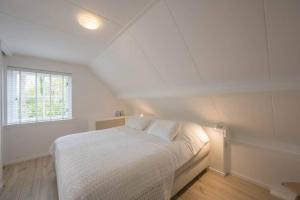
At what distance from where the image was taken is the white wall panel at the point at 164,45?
4.87 feet

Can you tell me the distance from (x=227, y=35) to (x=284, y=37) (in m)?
0.43

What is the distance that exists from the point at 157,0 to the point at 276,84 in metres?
1.49

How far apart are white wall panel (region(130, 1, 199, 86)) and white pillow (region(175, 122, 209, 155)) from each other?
0.76 metres

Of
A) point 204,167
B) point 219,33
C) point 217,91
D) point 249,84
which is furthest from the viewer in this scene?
point 204,167

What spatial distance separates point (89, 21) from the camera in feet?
5.25

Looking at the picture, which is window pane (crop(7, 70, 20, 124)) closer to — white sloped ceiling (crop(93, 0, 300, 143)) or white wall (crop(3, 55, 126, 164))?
white wall (crop(3, 55, 126, 164))

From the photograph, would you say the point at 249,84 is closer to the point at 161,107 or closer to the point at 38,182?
the point at 161,107

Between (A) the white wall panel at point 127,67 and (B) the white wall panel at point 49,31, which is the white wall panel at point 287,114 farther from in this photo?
(B) the white wall panel at point 49,31

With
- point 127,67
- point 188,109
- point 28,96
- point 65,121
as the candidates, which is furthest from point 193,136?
point 28,96

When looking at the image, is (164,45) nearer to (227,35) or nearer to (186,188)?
(227,35)

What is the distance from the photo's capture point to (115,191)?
1.10 metres

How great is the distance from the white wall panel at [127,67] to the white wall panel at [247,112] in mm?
1111

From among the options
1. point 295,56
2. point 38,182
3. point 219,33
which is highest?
point 219,33

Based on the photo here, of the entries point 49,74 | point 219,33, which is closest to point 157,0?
point 219,33
